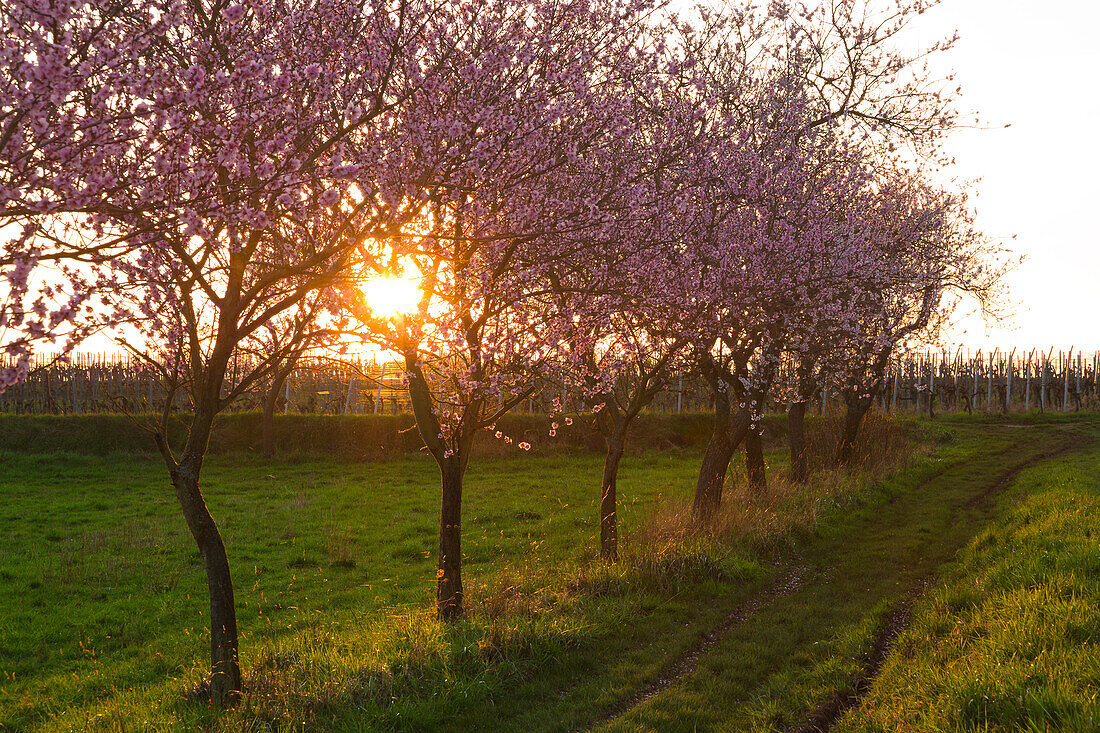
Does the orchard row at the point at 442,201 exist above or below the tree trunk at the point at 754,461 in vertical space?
above

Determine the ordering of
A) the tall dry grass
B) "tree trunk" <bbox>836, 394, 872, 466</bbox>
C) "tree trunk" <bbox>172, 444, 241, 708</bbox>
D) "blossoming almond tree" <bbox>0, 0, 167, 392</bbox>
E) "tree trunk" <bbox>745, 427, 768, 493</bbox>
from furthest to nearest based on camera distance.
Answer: "tree trunk" <bbox>836, 394, 872, 466</bbox>
"tree trunk" <bbox>745, 427, 768, 493</bbox>
the tall dry grass
"tree trunk" <bbox>172, 444, 241, 708</bbox>
"blossoming almond tree" <bbox>0, 0, 167, 392</bbox>

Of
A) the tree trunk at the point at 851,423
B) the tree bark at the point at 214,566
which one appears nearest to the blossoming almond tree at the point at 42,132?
the tree bark at the point at 214,566

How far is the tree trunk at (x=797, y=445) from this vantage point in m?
17.8

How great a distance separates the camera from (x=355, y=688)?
647 cm

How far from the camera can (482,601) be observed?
8.84 m

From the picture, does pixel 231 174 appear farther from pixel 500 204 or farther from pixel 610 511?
pixel 610 511

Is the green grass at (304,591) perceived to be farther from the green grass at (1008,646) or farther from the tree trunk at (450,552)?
the green grass at (1008,646)

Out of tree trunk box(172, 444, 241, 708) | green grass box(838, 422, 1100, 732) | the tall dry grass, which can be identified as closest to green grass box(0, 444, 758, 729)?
tree trunk box(172, 444, 241, 708)

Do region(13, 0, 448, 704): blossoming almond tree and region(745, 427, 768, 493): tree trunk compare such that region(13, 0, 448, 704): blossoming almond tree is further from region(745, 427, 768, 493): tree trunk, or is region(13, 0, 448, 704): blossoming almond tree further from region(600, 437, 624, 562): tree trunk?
region(745, 427, 768, 493): tree trunk

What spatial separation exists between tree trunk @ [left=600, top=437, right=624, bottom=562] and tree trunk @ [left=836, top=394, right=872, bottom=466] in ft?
38.0

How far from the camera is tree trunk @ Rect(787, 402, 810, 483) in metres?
17.8

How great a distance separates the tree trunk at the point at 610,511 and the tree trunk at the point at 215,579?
6.07 metres

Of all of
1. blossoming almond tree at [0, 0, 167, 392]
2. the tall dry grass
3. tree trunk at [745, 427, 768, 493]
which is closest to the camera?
blossoming almond tree at [0, 0, 167, 392]

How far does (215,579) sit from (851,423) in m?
19.2
